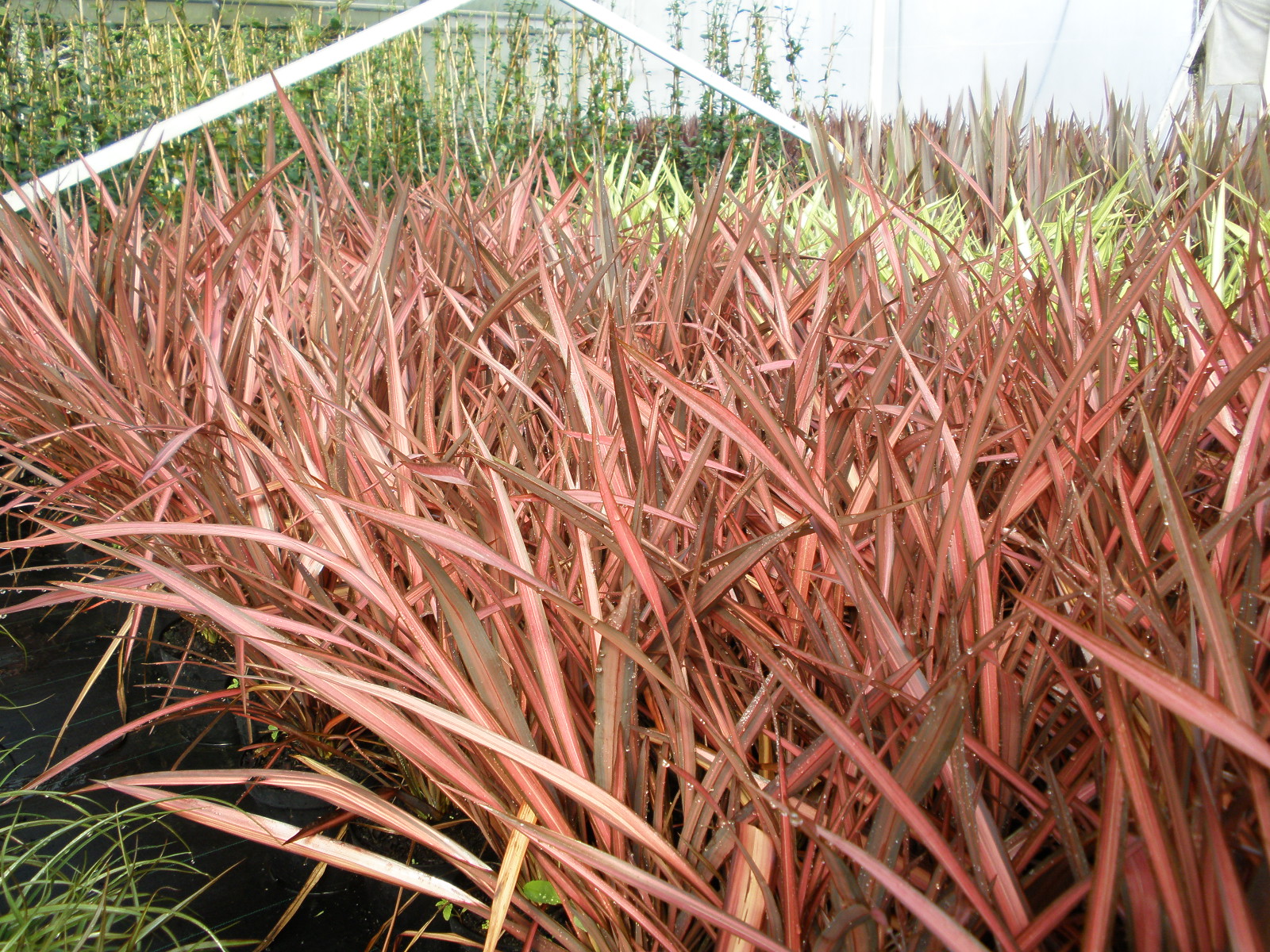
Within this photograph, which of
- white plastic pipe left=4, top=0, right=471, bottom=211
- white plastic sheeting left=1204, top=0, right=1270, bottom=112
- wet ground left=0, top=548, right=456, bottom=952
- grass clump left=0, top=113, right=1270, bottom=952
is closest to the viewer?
grass clump left=0, top=113, right=1270, bottom=952

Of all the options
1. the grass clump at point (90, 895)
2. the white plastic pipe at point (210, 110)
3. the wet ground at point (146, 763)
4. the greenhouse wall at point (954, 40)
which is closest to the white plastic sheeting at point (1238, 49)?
the greenhouse wall at point (954, 40)

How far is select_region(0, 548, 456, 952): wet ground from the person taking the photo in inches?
31.9

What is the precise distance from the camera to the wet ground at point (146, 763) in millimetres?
811

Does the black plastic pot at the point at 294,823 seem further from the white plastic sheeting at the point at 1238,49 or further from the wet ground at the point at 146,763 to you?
the white plastic sheeting at the point at 1238,49

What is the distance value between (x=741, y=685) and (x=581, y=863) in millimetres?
152

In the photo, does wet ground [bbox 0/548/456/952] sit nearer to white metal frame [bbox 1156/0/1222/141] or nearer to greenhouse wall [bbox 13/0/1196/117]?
greenhouse wall [bbox 13/0/1196/117]

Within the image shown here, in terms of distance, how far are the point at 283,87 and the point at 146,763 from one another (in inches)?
58.7

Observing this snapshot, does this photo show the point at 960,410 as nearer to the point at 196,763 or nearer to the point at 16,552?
the point at 196,763

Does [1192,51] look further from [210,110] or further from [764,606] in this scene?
[764,606]

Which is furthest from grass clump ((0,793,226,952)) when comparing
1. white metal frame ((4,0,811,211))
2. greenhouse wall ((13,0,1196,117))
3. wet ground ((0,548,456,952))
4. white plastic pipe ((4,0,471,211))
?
greenhouse wall ((13,0,1196,117))

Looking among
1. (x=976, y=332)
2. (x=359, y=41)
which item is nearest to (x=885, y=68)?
(x=359, y=41)

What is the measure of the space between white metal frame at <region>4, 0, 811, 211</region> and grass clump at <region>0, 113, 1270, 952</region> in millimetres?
930

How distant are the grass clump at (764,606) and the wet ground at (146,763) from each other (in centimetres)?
11

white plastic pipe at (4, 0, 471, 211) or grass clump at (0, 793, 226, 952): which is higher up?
white plastic pipe at (4, 0, 471, 211)
